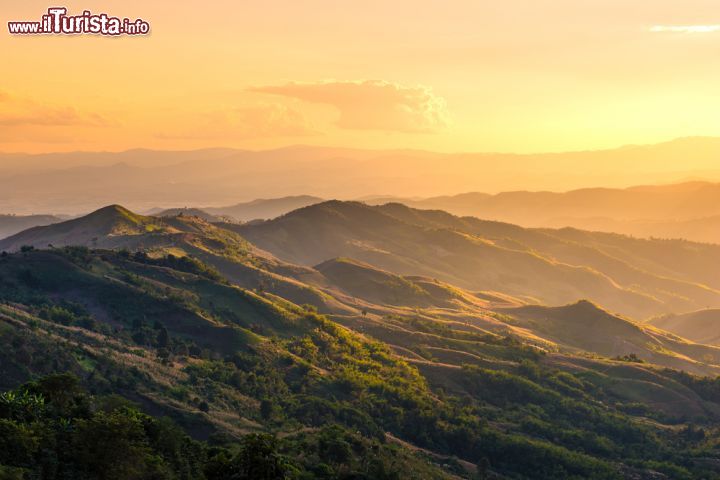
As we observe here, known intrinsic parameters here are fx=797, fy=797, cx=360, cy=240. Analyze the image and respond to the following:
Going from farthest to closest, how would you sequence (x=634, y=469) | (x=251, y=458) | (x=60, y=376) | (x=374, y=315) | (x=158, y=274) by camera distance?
(x=374, y=315), (x=158, y=274), (x=634, y=469), (x=60, y=376), (x=251, y=458)

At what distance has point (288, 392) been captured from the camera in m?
99.4

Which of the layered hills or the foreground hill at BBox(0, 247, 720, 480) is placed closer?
the foreground hill at BBox(0, 247, 720, 480)

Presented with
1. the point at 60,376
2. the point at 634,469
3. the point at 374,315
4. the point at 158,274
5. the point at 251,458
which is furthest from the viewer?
the point at 374,315

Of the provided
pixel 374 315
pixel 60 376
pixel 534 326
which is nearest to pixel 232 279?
pixel 374 315

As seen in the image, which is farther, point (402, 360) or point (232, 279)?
point (232, 279)

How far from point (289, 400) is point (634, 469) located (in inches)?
1642

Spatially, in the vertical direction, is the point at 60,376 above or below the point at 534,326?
above

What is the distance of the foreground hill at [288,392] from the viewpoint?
53.5 meters

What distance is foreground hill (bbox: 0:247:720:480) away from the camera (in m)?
53.5

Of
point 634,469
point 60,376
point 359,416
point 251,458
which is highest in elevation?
point 60,376

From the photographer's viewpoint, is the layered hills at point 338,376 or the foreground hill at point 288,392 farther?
the layered hills at point 338,376

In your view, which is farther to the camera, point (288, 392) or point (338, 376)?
point (338, 376)

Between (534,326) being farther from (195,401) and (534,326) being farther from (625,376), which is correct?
(195,401)

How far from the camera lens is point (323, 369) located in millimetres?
114250
